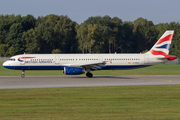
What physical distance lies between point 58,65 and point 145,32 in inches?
3806

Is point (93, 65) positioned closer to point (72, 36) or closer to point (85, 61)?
point (85, 61)

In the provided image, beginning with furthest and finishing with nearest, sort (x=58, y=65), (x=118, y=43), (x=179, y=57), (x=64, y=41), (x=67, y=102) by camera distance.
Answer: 1. (x=118, y=43)
2. (x=64, y=41)
3. (x=179, y=57)
4. (x=58, y=65)
5. (x=67, y=102)

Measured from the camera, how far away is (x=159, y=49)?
37094 mm

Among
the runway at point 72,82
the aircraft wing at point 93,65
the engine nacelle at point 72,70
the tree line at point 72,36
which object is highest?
the tree line at point 72,36

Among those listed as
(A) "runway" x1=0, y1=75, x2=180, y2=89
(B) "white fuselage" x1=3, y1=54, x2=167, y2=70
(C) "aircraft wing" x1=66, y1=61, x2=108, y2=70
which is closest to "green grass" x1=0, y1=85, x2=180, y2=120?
(A) "runway" x1=0, y1=75, x2=180, y2=89

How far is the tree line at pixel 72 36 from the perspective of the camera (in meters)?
101

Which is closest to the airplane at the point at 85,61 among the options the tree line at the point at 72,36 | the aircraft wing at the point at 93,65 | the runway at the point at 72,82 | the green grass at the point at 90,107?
the aircraft wing at the point at 93,65

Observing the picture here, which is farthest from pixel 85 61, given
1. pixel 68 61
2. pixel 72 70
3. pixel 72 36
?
pixel 72 36

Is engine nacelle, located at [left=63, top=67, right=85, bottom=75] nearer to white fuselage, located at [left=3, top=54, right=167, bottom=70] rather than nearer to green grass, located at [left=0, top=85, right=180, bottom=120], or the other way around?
white fuselage, located at [left=3, top=54, right=167, bottom=70]

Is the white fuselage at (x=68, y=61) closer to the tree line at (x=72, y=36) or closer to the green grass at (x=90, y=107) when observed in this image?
the green grass at (x=90, y=107)

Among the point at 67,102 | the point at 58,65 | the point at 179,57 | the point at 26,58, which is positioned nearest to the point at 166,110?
the point at 67,102

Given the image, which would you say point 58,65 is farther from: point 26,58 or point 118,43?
point 118,43

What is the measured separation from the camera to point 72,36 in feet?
376

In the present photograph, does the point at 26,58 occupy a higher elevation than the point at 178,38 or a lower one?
lower
